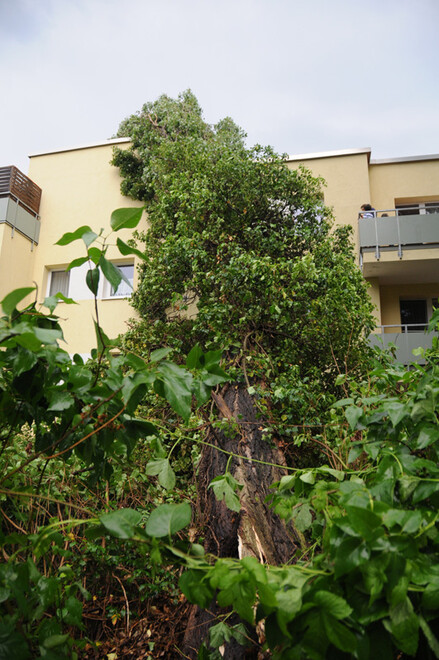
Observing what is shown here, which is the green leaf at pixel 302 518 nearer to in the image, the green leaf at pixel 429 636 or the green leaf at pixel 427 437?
the green leaf at pixel 427 437

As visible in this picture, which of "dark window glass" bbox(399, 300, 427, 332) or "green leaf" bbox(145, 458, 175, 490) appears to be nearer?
"green leaf" bbox(145, 458, 175, 490)

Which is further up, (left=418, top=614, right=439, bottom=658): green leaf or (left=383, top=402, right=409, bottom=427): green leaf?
(left=383, top=402, right=409, bottom=427): green leaf

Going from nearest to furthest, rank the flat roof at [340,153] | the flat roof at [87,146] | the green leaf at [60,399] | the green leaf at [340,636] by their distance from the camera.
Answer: the green leaf at [340,636]
the green leaf at [60,399]
the flat roof at [340,153]
the flat roof at [87,146]

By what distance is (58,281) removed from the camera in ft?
47.1

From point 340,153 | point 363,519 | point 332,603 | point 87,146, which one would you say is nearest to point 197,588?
point 332,603

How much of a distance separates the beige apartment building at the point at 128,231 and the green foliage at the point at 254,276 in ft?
8.52

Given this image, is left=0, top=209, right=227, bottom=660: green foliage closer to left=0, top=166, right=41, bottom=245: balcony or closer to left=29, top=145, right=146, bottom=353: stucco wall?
left=29, top=145, right=146, bottom=353: stucco wall

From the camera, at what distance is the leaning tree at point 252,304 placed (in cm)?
659

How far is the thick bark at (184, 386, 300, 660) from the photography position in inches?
201

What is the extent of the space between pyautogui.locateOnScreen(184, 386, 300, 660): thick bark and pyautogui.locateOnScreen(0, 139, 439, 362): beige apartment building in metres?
6.42

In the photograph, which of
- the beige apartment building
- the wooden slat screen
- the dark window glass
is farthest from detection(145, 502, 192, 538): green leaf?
the dark window glass

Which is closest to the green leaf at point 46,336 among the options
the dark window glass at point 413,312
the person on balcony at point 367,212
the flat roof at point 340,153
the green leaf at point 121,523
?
the green leaf at point 121,523

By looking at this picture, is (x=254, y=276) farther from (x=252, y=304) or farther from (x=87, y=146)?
(x=87, y=146)

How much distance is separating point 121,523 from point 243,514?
4737mm
